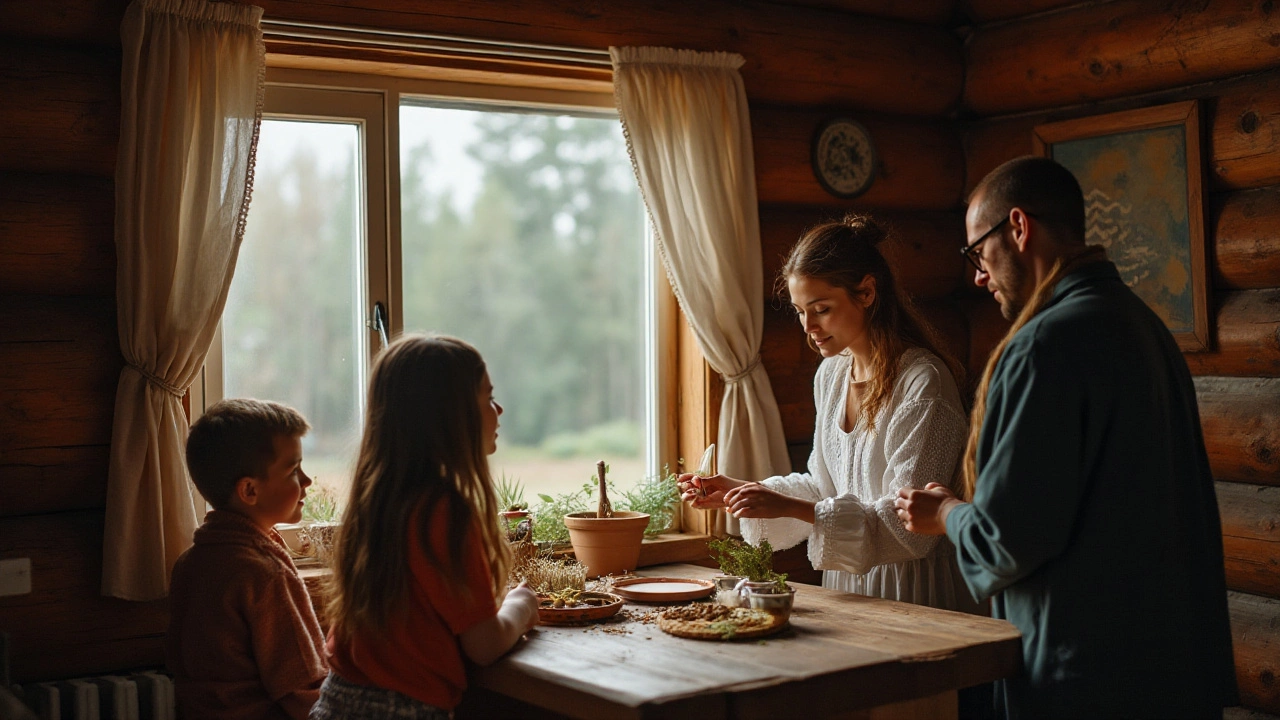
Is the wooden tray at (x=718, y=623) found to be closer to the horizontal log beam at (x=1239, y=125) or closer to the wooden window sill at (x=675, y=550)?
the wooden window sill at (x=675, y=550)

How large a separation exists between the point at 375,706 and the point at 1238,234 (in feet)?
9.86

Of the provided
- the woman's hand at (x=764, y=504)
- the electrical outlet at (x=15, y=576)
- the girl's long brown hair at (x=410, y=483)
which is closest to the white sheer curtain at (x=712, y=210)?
the woman's hand at (x=764, y=504)

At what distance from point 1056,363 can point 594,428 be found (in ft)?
6.66

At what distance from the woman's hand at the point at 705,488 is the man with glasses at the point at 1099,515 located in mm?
957

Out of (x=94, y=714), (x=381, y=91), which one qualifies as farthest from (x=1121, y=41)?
(x=94, y=714)

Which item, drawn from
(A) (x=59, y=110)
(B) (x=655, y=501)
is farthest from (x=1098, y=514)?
(A) (x=59, y=110)

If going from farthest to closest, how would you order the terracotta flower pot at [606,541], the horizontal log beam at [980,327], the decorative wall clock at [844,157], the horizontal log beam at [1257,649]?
the horizontal log beam at [980,327], the decorative wall clock at [844,157], the horizontal log beam at [1257,649], the terracotta flower pot at [606,541]

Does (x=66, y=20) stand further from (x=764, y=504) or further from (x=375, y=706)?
(x=764, y=504)

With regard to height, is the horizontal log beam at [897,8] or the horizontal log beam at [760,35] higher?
the horizontal log beam at [897,8]

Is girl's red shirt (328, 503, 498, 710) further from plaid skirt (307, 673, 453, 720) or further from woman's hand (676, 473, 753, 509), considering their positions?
woman's hand (676, 473, 753, 509)

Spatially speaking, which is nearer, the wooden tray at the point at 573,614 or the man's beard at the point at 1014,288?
the man's beard at the point at 1014,288

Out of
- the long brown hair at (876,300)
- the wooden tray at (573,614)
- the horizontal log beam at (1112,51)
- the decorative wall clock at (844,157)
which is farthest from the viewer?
the decorative wall clock at (844,157)

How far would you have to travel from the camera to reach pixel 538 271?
154 inches

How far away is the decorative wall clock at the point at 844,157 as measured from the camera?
166 inches
